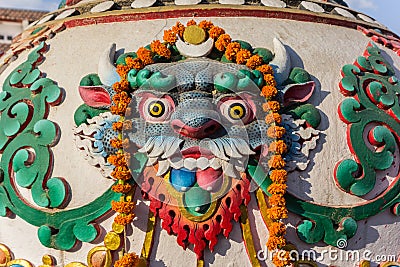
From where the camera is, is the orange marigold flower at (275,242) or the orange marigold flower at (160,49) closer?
the orange marigold flower at (275,242)

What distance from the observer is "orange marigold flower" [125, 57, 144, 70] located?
530 centimetres

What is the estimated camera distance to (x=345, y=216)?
5273mm

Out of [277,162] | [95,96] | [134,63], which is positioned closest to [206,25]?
[134,63]

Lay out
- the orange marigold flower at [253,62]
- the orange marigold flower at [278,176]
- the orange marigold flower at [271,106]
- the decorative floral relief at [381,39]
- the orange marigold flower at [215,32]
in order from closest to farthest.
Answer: the orange marigold flower at [278,176] → the orange marigold flower at [271,106] → the orange marigold flower at [253,62] → the orange marigold flower at [215,32] → the decorative floral relief at [381,39]

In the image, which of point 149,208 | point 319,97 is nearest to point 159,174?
point 149,208

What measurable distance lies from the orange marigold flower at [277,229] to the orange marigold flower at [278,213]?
48 mm

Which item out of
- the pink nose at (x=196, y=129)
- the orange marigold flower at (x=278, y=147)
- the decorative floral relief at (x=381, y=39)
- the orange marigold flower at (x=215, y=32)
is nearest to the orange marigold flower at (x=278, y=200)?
the orange marigold flower at (x=278, y=147)

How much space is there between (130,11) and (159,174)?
1561 mm

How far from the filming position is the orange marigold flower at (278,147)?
16.8 ft

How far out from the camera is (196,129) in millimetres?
5035

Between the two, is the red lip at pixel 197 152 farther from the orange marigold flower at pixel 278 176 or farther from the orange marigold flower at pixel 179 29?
the orange marigold flower at pixel 179 29

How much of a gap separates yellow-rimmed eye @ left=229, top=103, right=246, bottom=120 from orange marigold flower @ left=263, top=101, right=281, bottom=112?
0.16 m

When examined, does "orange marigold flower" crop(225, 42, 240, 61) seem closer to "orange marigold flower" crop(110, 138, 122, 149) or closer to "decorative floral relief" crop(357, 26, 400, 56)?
"orange marigold flower" crop(110, 138, 122, 149)

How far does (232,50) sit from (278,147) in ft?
2.74
